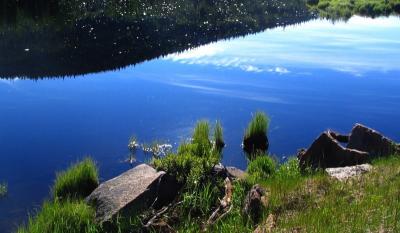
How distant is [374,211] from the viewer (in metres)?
10.8

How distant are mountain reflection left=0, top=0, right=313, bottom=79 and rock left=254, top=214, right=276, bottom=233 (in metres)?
28.4

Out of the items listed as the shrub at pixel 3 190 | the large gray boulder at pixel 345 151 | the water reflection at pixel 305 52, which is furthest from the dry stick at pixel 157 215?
the water reflection at pixel 305 52

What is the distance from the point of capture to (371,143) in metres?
17.7

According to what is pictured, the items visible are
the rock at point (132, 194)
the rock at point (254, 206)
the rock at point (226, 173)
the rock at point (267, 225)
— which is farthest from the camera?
the rock at point (226, 173)

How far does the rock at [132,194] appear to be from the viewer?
44.2 ft

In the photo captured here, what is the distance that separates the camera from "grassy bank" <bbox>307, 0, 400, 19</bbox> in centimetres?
9226

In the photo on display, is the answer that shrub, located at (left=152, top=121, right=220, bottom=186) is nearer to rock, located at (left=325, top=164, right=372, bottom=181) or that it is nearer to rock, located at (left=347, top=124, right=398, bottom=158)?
rock, located at (left=325, top=164, right=372, bottom=181)

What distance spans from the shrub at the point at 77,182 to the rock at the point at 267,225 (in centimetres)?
627

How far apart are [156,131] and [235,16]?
56553 mm

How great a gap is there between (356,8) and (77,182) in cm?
9078

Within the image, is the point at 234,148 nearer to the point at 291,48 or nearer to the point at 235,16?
the point at 291,48

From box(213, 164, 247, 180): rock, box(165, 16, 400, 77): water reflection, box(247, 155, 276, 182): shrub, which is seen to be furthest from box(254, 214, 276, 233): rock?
box(165, 16, 400, 77): water reflection

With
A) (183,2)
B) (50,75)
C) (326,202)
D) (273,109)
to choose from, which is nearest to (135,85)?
(50,75)

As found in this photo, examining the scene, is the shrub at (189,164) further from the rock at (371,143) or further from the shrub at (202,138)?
the rock at (371,143)
